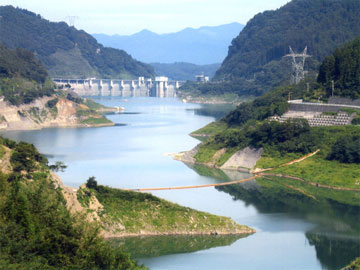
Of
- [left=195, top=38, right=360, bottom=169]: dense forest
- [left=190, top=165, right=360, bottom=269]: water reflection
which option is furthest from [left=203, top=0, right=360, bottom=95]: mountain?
[left=190, top=165, right=360, bottom=269]: water reflection

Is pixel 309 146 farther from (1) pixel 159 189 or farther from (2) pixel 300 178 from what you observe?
(1) pixel 159 189

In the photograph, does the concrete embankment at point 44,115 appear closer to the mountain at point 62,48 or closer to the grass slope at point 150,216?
the grass slope at point 150,216

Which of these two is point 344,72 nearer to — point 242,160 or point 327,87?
point 327,87

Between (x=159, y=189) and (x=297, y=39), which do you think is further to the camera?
(x=297, y=39)

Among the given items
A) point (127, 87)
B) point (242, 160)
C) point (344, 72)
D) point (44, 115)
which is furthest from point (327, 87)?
point (127, 87)

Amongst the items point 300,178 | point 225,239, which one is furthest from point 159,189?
point 225,239

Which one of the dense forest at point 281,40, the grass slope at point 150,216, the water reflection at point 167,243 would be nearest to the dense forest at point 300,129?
the grass slope at point 150,216
